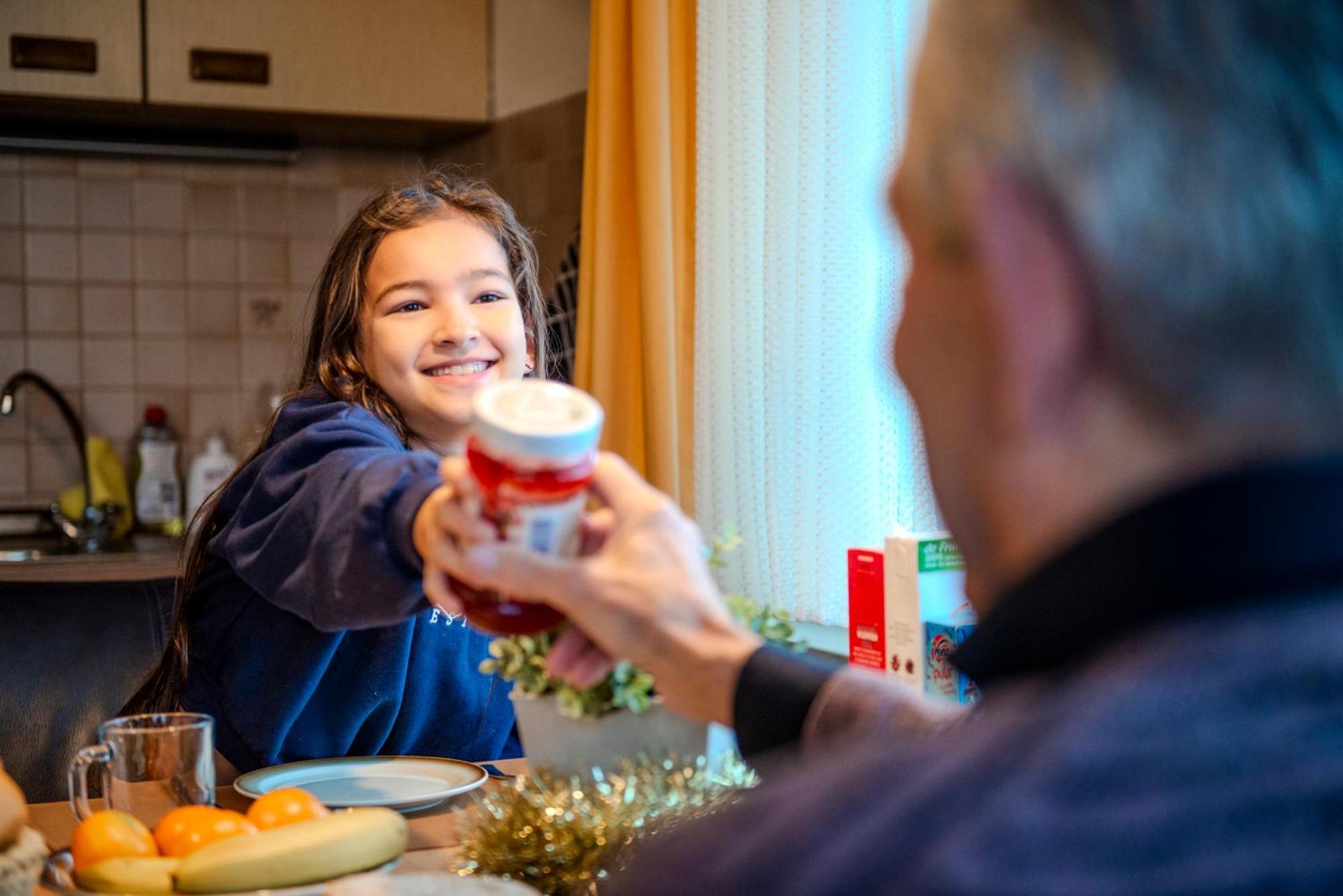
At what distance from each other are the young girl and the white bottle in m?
1.69

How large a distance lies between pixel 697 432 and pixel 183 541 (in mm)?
997

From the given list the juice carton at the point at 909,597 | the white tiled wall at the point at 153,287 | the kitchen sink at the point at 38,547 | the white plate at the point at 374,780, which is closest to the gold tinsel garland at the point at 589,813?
the white plate at the point at 374,780

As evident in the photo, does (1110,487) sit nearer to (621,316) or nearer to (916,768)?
(916,768)

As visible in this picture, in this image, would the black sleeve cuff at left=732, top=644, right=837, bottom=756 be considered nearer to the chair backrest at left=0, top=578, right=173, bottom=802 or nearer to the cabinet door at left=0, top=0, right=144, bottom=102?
the chair backrest at left=0, top=578, right=173, bottom=802

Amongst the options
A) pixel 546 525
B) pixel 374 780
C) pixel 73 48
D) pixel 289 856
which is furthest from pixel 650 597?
pixel 73 48

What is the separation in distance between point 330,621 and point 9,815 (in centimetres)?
29

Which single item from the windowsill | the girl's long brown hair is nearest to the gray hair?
the girl's long brown hair

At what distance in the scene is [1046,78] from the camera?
17.9 inches

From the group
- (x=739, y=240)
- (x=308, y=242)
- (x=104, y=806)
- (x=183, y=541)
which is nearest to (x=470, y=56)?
(x=308, y=242)

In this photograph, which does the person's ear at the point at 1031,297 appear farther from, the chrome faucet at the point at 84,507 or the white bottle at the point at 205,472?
the white bottle at the point at 205,472

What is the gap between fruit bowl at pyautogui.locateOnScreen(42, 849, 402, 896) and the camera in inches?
30.3

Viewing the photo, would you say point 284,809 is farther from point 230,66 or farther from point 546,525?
point 230,66

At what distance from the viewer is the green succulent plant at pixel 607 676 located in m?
0.77

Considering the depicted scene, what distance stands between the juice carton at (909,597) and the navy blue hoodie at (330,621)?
0.42 metres
